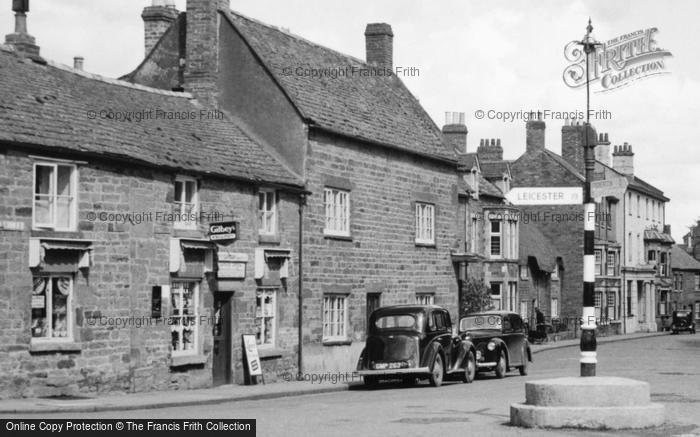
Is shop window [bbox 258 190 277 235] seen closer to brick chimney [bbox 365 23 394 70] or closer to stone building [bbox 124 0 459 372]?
stone building [bbox 124 0 459 372]

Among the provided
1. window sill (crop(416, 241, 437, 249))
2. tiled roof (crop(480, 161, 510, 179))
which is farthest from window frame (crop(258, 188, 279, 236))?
tiled roof (crop(480, 161, 510, 179))

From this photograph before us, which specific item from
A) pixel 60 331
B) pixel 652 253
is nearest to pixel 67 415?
pixel 60 331

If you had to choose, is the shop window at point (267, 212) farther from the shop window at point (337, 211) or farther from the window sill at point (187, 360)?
the window sill at point (187, 360)

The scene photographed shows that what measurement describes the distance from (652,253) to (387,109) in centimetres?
4742

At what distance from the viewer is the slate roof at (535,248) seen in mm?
59125

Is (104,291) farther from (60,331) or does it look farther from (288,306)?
(288,306)

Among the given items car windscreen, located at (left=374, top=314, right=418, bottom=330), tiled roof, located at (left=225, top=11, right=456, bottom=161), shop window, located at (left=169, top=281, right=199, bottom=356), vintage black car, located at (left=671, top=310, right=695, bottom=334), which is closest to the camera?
shop window, located at (left=169, top=281, right=199, bottom=356)

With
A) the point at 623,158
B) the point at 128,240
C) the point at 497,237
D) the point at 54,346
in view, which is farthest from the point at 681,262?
the point at 54,346

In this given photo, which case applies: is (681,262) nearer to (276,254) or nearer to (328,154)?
(328,154)

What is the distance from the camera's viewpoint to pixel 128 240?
79.7 ft

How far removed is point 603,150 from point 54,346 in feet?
188

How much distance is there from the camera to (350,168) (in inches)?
1298

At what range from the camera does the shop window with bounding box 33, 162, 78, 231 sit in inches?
888

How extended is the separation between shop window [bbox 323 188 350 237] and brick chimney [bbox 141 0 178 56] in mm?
7440
